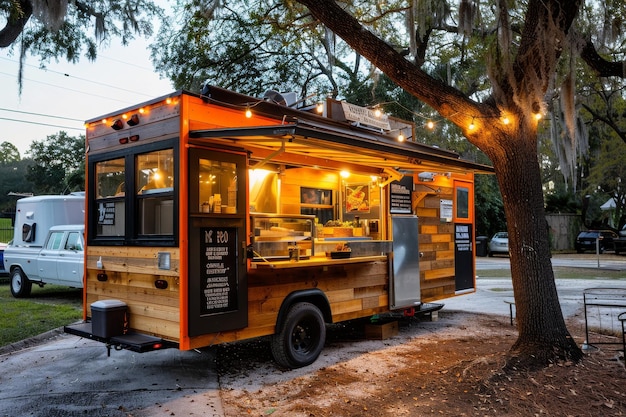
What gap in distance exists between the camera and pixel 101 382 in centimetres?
562

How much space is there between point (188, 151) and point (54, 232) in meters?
8.32

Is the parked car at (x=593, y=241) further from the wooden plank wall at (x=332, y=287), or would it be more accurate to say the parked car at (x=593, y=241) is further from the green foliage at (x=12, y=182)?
the green foliage at (x=12, y=182)

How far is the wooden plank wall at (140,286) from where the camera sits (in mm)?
5215

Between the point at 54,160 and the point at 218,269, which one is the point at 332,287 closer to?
the point at 218,269

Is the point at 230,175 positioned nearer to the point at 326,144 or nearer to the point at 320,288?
the point at 326,144

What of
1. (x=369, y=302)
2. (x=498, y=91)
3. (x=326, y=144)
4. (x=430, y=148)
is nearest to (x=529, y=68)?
(x=498, y=91)

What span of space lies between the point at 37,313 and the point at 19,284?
3634 millimetres

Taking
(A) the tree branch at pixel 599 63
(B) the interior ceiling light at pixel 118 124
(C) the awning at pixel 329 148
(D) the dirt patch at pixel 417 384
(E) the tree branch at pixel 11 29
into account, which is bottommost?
(D) the dirt patch at pixel 417 384

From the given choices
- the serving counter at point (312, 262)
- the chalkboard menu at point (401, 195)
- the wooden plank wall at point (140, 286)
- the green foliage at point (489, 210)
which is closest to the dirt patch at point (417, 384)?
the wooden plank wall at point (140, 286)

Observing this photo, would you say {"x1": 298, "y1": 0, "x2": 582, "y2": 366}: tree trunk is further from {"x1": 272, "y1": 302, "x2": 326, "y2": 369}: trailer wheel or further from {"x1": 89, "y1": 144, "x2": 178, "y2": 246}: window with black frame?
{"x1": 89, "y1": 144, "x2": 178, "y2": 246}: window with black frame

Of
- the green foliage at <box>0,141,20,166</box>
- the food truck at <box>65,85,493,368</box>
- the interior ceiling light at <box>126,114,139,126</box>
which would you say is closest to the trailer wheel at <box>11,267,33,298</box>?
the food truck at <box>65,85,493,368</box>

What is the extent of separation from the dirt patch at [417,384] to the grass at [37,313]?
10.7ft

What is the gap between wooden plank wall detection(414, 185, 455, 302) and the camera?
8.35m

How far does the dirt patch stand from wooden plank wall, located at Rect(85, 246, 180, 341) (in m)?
0.97
